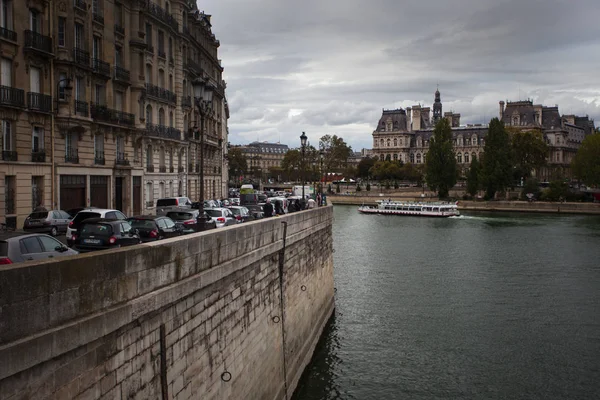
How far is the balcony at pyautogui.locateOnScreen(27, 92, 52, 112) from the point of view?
87.9 ft

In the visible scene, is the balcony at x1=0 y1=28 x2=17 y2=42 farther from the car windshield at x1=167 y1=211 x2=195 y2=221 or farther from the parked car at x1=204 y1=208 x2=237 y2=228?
the parked car at x1=204 y1=208 x2=237 y2=228

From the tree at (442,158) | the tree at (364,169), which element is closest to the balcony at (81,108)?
the tree at (442,158)

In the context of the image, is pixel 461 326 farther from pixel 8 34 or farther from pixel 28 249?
pixel 8 34

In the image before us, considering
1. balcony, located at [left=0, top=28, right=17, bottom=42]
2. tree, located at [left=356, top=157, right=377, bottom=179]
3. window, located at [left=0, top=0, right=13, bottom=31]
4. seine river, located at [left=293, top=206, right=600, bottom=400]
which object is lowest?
seine river, located at [left=293, top=206, right=600, bottom=400]

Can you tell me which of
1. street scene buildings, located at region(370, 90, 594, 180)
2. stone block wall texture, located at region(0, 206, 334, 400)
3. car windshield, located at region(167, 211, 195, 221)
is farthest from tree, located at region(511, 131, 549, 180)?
stone block wall texture, located at region(0, 206, 334, 400)

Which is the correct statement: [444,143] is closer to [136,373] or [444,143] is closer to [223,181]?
[223,181]

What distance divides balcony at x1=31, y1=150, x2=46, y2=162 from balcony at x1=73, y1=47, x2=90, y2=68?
4789 millimetres

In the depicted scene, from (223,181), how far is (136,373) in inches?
2536

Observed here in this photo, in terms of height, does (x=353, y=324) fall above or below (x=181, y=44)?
below

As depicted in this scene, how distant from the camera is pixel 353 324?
82.1 ft

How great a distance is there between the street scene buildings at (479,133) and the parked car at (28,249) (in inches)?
5810

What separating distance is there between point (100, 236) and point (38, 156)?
39.4 feet

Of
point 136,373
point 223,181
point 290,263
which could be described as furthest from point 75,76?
point 223,181

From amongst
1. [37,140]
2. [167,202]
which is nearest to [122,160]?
[167,202]
